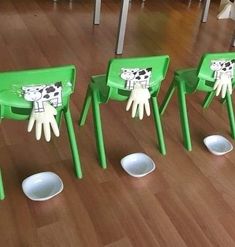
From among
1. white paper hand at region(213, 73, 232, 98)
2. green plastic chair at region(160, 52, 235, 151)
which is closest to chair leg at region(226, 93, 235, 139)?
green plastic chair at region(160, 52, 235, 151)

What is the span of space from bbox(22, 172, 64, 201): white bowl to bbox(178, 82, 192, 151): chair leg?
0.68 metres

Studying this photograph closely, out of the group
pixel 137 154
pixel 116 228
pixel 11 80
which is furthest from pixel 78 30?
pixel 116 228

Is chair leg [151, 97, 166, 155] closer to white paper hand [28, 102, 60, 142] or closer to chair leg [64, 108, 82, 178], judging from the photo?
chair leg [64, 108, 82, 178]

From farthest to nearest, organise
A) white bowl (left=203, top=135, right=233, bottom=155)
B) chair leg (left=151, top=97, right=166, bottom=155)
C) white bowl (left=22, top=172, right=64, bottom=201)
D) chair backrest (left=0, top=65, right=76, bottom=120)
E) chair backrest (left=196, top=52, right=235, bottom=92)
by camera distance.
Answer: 1. white bowl (left=203, top=135, right=233, bottom=155)
2. chair leg (left=151, top=97, right=166, bottom=155)
3. chair backrest (left=196, top=52, right=235, bottom=92)
4. white bowl (left=22, top=172, right=64, bottom=201)
5. chair backrest (left=0, top=65, right=76, bottom=120)

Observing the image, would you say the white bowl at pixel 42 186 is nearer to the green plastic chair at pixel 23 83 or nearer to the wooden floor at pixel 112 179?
the wooden floor at pixel 112 179

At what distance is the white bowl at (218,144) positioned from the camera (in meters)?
1.74

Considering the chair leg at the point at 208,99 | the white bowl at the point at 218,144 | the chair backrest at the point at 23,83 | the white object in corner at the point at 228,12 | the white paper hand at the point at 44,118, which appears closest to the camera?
the chair backrest at the point at 23,83

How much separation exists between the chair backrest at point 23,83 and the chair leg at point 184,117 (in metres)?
0.62

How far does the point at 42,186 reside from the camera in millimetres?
1426

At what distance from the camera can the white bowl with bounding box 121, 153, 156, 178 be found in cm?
155

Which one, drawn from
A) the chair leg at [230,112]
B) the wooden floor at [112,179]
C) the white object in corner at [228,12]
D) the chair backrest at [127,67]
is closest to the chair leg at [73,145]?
the wooden floor at [112,179]

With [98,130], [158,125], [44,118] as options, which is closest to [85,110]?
[98,130]

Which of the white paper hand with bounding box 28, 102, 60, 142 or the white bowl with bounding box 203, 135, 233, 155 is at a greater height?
the white paper hand with bounding box 28, 102, 60, 142

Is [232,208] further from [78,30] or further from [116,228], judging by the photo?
[78,30]
